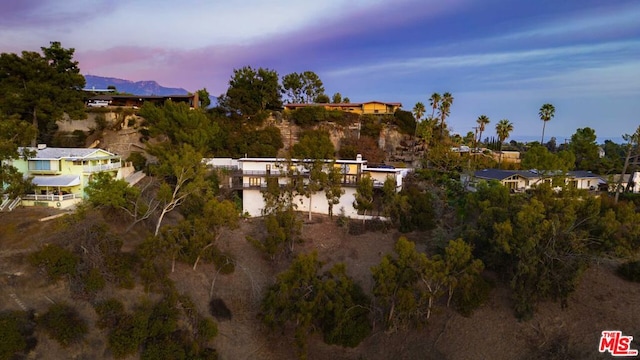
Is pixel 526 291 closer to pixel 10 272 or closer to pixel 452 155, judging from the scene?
pixel 452 155

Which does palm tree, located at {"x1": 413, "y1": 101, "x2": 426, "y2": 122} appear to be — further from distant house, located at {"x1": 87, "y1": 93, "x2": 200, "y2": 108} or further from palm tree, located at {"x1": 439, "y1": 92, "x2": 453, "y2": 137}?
distant house, located at {"x1": 87, "y1": 93, "x2": 200, "y2": 108}

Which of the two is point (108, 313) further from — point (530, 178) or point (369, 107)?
point (369, 107)

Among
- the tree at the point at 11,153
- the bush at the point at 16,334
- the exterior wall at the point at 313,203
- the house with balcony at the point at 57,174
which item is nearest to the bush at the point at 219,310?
the bush at the point at 16,334

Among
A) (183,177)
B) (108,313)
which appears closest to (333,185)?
(183,177)

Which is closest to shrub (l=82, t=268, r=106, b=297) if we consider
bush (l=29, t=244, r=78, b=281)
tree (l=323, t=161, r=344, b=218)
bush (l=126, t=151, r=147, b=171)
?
bush (l=29, t=244, r=78, b=281)

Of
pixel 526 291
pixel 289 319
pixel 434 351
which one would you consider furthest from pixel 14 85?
pixel 526 291
